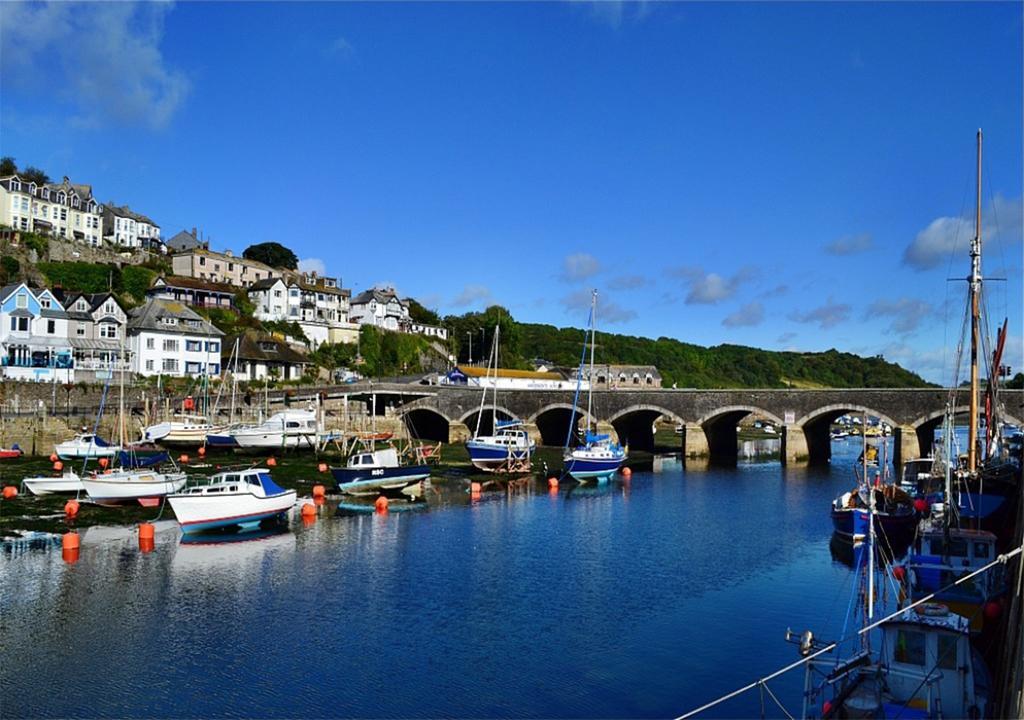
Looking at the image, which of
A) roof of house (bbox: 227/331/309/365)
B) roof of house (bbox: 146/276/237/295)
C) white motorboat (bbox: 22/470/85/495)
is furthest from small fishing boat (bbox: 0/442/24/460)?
roof of house (bbox: 146/276/237/295)

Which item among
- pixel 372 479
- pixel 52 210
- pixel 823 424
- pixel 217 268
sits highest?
pixel 52 210

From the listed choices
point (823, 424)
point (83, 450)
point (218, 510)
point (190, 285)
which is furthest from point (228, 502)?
point (190, 285)

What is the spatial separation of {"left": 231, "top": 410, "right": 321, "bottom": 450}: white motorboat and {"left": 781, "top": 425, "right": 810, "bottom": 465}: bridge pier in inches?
1485

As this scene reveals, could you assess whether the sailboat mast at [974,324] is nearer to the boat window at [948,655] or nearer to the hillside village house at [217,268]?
the boat window at [948,655]

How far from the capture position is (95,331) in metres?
80.4

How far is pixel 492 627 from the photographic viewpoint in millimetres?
23672

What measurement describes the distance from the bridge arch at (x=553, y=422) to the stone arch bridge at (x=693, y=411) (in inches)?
4.1

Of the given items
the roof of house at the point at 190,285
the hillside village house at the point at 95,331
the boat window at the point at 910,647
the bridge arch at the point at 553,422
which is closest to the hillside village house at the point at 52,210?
the roof of house at the point at 190,285

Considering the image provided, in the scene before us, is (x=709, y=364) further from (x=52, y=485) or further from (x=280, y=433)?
(x=52, y=485)

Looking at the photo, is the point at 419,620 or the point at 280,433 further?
the point at 280,433

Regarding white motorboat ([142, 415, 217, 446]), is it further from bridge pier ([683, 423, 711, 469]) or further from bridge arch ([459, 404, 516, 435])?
Result: bridge pier ([683, 423, 711, 469])

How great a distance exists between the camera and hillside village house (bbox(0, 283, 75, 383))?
240 feet

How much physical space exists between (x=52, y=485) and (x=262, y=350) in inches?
1919

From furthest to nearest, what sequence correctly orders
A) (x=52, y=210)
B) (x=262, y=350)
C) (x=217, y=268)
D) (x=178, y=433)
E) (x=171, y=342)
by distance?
(x=217, y=268) → (x=52, y=210) → (x=262, y=350) → (x=171, y=342) → (x=178, y=433)
